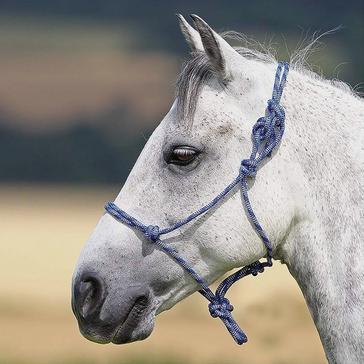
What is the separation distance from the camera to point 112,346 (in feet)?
38.4

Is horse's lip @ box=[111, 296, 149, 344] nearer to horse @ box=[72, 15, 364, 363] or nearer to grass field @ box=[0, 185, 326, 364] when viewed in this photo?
horse @ box=[72, 15, 364, 363]

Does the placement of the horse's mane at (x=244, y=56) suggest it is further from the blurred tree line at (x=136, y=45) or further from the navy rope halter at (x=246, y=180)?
the blurred tree line at (x=136, y=45)

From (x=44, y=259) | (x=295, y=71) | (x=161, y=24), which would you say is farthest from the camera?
(x=161, y=24)

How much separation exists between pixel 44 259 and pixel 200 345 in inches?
178

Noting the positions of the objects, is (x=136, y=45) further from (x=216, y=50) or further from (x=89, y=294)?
(x=89, y=294)

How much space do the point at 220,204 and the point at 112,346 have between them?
26.0 ft

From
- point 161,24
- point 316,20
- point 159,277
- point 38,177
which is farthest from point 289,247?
point 161,24

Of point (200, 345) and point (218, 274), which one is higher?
point (218, 274)

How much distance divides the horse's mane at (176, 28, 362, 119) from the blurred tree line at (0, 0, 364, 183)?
21.0m

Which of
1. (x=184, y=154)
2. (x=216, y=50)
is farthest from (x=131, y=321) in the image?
(x=216, y=50)

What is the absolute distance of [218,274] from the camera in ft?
13.6

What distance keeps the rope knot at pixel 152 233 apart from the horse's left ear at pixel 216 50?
669 millimetres

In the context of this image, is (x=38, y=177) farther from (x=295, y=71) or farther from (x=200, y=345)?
(x=295, y=71)

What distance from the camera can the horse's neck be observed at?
3910 millimetres
